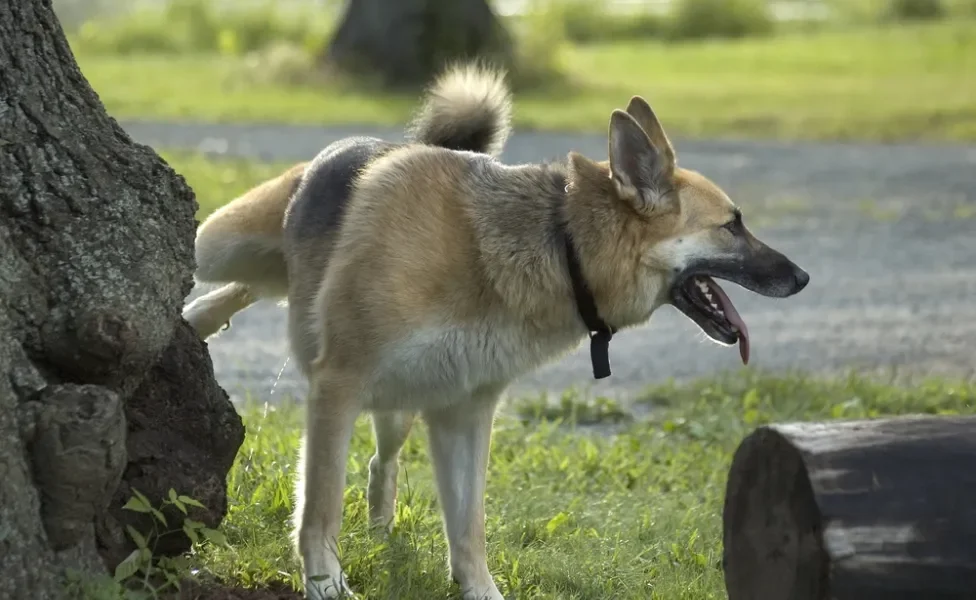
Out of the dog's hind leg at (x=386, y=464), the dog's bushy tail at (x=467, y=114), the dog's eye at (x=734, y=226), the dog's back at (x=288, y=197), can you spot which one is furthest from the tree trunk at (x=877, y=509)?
the dog's bushy tail at (x=467, y=114)

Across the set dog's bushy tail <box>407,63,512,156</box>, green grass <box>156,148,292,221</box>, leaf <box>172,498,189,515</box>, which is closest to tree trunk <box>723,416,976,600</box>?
leaf <box>172,498,189,515</box>

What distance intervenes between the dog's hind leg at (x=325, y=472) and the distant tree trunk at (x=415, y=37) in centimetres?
1691

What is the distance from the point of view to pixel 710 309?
475 centimetres

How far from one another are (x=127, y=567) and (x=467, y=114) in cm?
245

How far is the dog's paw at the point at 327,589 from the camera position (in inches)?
169

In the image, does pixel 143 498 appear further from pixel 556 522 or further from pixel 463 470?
pixel 556 522

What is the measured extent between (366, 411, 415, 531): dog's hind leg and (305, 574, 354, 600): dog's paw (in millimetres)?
888

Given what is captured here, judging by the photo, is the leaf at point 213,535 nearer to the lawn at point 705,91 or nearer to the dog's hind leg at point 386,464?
the dog's hind leg at point 386,464

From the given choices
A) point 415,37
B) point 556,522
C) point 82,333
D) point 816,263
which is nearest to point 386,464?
point 556,522

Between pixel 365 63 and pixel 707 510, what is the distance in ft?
54.9

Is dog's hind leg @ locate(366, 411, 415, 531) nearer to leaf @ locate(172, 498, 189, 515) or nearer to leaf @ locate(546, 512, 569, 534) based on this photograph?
leaf @ locate(546, 512, 569, 534)

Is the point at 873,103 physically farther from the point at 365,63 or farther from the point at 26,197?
the point at 26,197

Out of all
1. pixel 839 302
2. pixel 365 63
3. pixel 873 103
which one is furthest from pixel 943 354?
pixel 365 63

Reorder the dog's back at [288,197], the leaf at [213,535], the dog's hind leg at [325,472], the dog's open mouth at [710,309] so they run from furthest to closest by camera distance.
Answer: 1. the dog's back at [288,197]
2. the dog's open mouth at [710,309]
3. the dog's hind leg at [325,472]
4. the leaf at [213,535]
